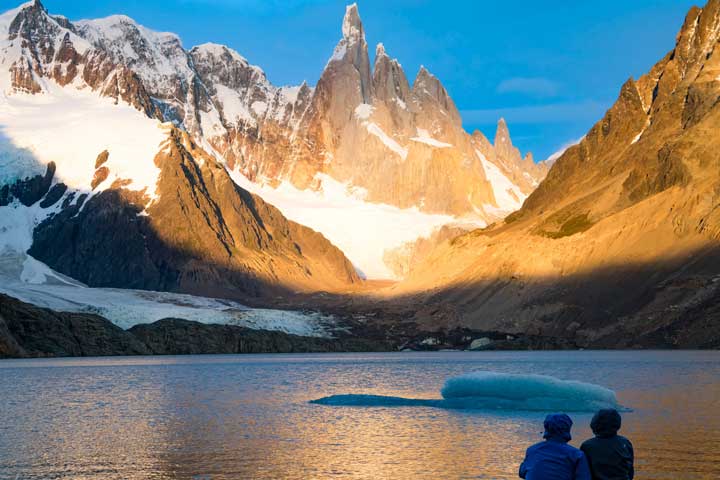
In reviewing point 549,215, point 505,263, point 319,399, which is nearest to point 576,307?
point 505,263

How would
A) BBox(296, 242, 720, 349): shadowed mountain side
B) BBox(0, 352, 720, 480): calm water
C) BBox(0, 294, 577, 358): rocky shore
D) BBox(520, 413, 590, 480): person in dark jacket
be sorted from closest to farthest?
BBox(520, 413, 590, 480): person in dark jacket
BBox(0, 352, 720, 480): calm water
BBox(0, 294, 577, 358): rocky shore
BBox(296, 242, 720, 349): shadowed mountain side

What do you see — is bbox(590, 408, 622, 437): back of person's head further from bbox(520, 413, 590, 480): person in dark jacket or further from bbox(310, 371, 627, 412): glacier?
bbox(310, 371, 627, 412): glacier

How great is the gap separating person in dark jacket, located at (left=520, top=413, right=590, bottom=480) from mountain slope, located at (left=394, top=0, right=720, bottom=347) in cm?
10824

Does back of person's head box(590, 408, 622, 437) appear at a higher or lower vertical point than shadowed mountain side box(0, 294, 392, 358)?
lower

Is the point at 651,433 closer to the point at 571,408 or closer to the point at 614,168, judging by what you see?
the point at 571,408

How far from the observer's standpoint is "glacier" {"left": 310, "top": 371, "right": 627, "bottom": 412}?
1610 inches

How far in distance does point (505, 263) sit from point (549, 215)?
21.3 m

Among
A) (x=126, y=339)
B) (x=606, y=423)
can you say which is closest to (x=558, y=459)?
(x=606, y=423)

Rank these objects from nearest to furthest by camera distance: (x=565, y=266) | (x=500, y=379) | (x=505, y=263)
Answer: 1. (x=500, y=379)
2. (x=565, y=266)
3. (x=505, y=263)

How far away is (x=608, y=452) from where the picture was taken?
15.9 metres

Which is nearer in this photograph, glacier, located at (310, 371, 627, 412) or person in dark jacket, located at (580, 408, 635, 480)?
person in dark jacket, located at (580, 408, 635, 480)

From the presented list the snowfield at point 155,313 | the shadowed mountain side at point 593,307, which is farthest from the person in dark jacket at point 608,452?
the snowfield at point 155,313

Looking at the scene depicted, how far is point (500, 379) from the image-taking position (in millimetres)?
44406

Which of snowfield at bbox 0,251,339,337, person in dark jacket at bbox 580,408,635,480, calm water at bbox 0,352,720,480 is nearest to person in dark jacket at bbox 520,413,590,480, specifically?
person in dark jacket at bbox 580,408,635,480
